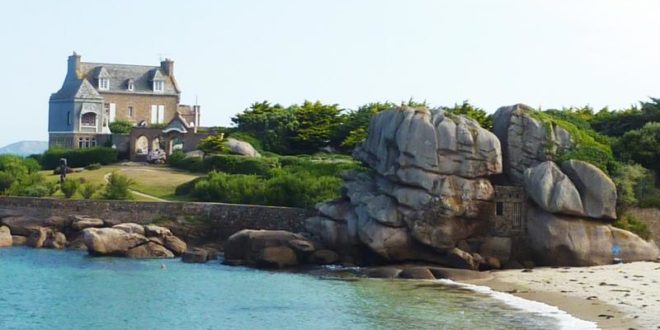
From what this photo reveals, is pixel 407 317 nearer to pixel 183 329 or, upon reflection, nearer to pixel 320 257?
pixel 183 329

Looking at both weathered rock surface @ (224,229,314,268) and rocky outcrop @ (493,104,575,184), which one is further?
rocky outcrop @ (493,104,575,184)

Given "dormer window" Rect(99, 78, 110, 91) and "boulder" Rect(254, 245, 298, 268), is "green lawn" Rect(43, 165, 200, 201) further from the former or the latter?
"dormer window" Rect(99, 78, 110, 91)

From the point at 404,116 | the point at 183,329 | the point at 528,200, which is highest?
the point at 404,116

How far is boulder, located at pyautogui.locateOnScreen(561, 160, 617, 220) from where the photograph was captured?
46.0 meters

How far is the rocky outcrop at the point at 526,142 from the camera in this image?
4894cm

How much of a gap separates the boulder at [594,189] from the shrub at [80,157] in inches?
1550

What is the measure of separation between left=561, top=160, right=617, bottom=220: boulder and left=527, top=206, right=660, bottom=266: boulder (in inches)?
21.5

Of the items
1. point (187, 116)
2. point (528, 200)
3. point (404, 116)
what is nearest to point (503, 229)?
point (528, 200)

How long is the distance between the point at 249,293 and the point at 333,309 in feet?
16.7

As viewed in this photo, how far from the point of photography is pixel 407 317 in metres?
34.5

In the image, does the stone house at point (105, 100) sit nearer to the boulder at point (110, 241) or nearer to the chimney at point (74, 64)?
the chimney at point (74, 64)

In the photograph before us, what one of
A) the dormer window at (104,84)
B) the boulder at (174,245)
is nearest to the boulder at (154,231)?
the boulder at (174,245)

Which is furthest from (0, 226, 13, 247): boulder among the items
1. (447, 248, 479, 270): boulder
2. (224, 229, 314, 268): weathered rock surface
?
(447, 248, 479, 270): boulder

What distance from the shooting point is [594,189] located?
46.3 metres
